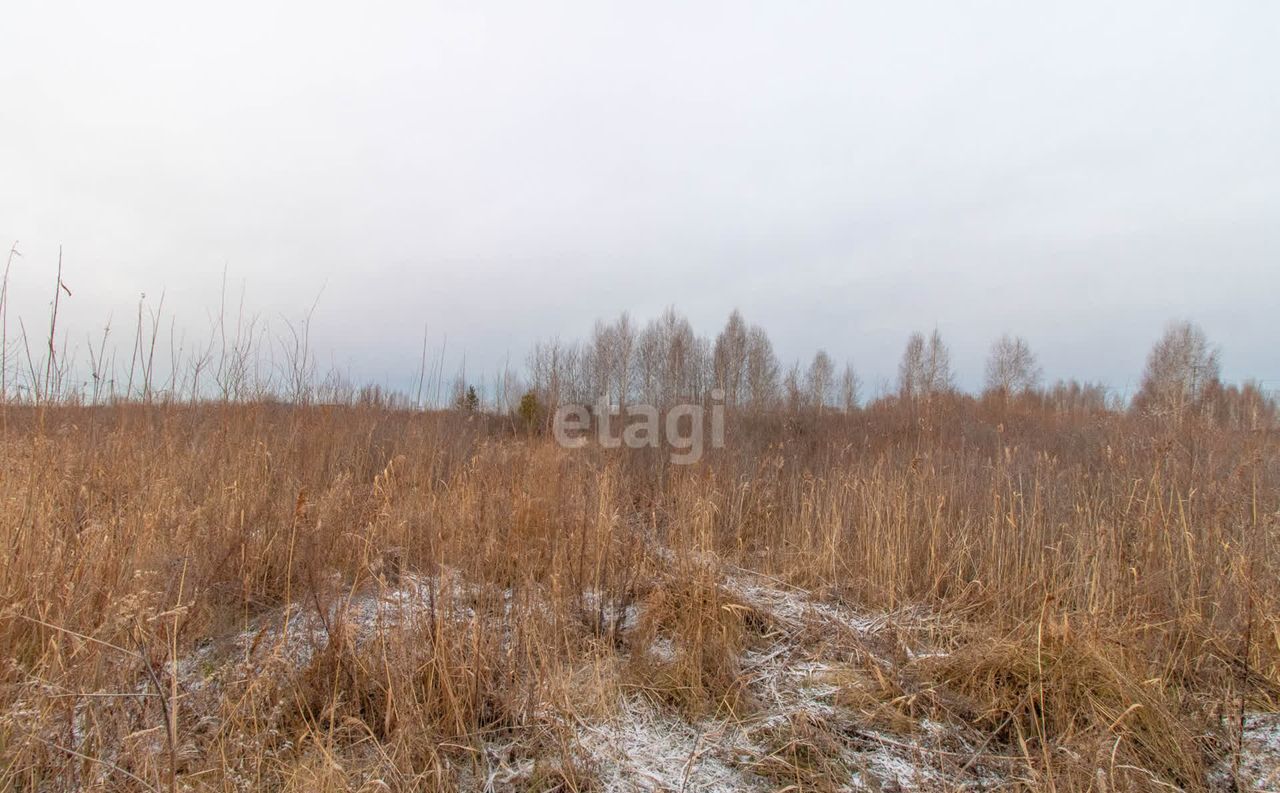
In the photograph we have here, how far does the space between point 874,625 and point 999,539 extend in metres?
1.26

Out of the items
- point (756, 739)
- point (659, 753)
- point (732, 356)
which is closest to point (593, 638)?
point (659, 753)

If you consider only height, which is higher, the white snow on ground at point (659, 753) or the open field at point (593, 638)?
the open field at point (593, 638)

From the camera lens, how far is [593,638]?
94.3 inches

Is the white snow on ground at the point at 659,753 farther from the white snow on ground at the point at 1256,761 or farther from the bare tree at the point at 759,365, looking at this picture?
the bare tree at the point at 759,365

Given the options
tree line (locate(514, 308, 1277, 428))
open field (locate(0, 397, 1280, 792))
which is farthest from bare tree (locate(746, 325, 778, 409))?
open field (locate(0, 397, 1280, 792))

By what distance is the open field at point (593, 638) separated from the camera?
1.61m

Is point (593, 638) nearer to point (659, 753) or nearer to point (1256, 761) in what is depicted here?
point (659, 753)

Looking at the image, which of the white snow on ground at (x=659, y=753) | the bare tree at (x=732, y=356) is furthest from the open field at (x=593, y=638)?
the bare tree at (x=732, y=356)

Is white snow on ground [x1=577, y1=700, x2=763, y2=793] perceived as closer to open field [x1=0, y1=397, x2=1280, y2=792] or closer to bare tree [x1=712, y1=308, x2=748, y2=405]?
open field [x1=0, y1=397, x2=1280, y2=792]

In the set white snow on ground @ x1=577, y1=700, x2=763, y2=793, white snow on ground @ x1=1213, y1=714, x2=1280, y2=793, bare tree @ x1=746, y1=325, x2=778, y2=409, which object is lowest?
white snow on ground @ x1=577, y1=700, x2=763, y2=793

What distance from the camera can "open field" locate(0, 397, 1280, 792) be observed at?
1605 millimetres

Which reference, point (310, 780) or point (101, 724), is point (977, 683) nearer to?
point (310, 780)

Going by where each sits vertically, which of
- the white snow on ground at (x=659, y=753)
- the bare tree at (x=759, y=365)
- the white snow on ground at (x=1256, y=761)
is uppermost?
the bare tree at (x=759, y=365)

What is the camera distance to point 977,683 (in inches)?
83.6
